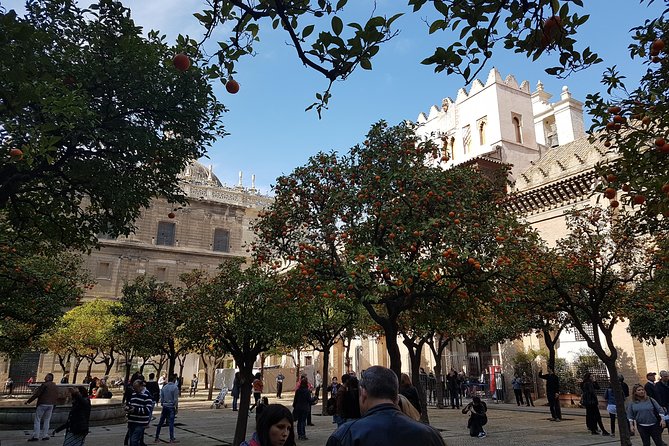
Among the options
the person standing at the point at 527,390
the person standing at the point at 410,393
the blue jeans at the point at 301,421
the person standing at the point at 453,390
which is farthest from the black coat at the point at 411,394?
the person standing at the point at 527,390

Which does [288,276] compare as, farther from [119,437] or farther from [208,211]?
[208,211]

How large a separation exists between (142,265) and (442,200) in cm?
4151

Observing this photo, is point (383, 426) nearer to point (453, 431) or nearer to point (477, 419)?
point (477, 419)

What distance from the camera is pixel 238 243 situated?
5216 cm

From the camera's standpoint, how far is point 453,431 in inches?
582

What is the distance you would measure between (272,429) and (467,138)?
31262 mm

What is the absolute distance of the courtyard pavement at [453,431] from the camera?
41.9 feet

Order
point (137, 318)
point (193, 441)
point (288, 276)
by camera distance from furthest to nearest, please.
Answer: point (137, 318), point (193, 441), point (288, 276)

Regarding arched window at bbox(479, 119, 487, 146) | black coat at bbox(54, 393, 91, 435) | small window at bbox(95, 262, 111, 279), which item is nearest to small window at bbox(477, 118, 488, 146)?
arched window at bbox(479, 119, 487, 146)

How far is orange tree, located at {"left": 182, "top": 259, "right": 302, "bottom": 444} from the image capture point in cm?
1222

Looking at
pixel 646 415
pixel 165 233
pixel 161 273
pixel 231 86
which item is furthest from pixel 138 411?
pixel 165 233

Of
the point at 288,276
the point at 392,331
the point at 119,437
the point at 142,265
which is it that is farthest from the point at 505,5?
the point at 142,265

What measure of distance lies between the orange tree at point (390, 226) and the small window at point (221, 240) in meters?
39.9

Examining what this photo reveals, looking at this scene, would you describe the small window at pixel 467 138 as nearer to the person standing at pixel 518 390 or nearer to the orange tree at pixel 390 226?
the person standing at pixel 518 390
